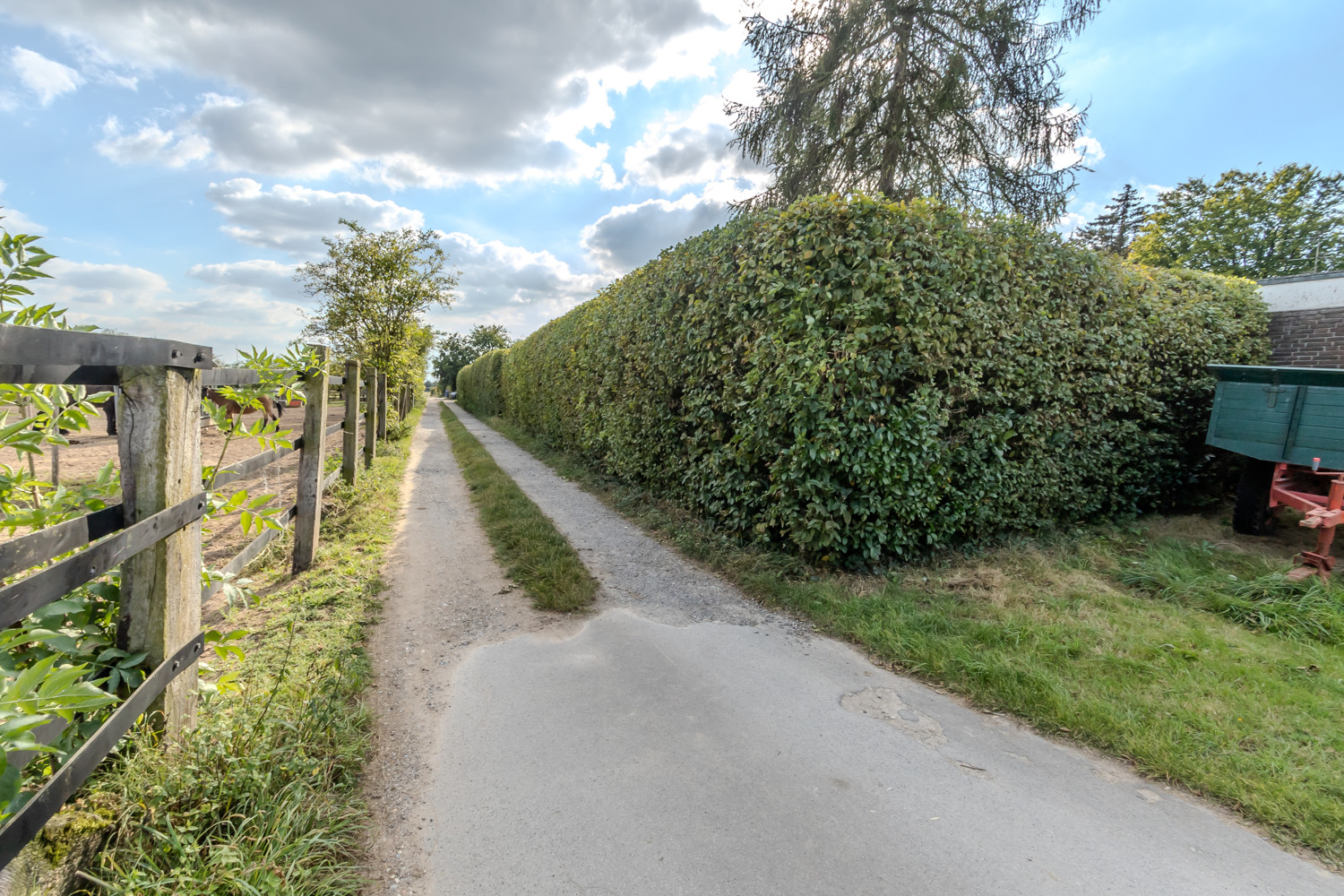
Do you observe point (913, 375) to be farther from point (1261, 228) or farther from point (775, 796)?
point (1261, 228)

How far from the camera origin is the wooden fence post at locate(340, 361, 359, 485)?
23.3ft

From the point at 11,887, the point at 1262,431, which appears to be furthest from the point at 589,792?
the point at 1262,431

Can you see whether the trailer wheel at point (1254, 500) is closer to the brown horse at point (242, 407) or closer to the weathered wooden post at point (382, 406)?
the brown horse at point (242, 407)

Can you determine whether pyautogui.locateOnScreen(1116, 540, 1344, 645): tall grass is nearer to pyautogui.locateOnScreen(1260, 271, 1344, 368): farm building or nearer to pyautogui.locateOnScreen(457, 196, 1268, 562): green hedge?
pyautogui.locateOnScreen(457, 196, 1268, 562): green hedge

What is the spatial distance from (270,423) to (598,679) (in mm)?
2164

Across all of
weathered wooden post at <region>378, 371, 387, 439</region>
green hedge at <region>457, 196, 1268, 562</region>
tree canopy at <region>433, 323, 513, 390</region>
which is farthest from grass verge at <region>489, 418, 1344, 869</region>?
tree canopy at <region>433, 323, 513, 390</region>

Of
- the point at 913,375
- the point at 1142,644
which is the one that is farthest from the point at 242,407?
the point at 1142,644

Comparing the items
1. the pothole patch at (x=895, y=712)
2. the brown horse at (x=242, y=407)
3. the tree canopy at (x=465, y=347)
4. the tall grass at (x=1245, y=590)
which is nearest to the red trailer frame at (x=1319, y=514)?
the tall grass at (x=1245, y=590)

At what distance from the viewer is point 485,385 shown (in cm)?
2888

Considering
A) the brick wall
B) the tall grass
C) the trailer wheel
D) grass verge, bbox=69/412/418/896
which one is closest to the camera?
grass verge, bbox=69/412/418/896

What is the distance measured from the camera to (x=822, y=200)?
15.8ft

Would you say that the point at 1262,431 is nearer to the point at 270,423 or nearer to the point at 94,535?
the point at 270,423

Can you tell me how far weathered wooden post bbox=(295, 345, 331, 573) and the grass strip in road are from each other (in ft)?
5.26

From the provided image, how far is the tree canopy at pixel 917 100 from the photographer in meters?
10.3
